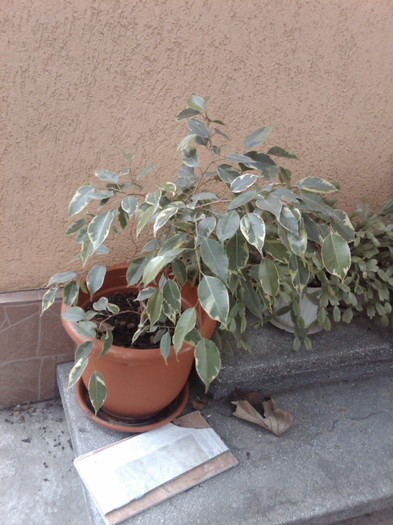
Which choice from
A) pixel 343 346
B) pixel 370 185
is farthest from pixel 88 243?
pixel 370 185

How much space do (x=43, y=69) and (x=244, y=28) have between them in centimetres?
71

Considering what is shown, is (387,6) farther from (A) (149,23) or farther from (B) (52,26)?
(B) (52,26)

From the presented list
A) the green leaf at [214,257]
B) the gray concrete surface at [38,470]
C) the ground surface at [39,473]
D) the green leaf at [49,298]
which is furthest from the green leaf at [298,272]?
the gray concrete surface at [38,470]

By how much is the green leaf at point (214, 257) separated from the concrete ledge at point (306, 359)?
2.51 ft

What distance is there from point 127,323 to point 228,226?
0.65 meters

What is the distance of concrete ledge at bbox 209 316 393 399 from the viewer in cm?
172

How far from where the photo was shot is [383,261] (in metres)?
1.83

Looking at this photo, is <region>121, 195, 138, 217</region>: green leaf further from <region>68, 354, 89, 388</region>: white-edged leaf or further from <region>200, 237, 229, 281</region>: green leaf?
<region>68, 354, 89, 388</region>: white-edged leaf

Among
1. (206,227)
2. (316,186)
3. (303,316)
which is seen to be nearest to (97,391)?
(206,227)

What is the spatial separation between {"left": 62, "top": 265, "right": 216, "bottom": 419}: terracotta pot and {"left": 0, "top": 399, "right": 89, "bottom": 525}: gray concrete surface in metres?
0.31

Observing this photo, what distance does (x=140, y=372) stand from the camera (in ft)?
4.54

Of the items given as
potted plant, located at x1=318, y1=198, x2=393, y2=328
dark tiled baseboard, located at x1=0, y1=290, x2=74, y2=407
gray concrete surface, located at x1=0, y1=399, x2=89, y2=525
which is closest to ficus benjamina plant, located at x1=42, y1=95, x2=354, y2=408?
potted plant, located at x1=318, y1=198, x2=393, y2=328

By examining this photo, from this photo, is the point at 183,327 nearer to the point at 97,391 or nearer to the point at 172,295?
the point at 172,295

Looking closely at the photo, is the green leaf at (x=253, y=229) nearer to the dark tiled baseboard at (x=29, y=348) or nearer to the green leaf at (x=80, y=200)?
the green leaf at (x=80, y=200)
